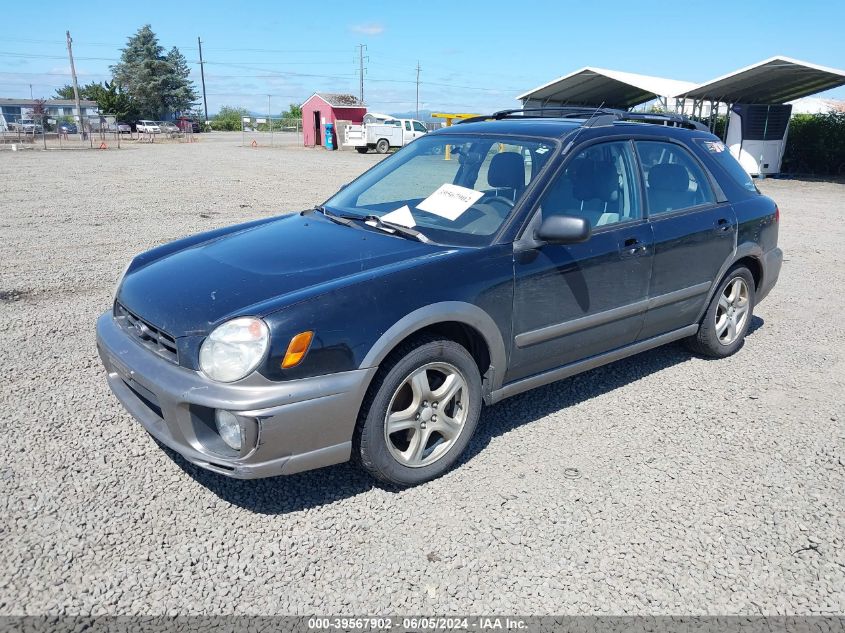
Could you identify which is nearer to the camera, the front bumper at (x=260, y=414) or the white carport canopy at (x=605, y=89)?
the front bumper at (x=260, y=414)

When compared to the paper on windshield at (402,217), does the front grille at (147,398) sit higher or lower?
lower

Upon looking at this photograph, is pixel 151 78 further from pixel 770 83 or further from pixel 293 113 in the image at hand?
pixel 770 83

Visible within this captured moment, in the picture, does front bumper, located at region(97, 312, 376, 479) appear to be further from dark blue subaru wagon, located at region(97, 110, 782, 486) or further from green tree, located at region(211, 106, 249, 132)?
green tree, located at region(211, 106, 249, 132)

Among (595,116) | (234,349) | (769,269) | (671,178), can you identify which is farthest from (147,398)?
(769,269)

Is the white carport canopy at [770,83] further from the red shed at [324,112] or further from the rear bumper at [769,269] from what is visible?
the red shed at [324,112]

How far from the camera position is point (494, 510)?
3057 mm

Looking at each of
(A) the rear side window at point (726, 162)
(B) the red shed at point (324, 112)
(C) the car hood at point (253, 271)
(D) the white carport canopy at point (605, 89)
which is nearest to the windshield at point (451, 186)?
(C) the car hood at point (253, 271)

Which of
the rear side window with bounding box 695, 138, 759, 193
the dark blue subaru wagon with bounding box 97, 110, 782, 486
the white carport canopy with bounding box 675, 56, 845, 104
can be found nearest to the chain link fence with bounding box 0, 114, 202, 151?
the white carport canopy with bounding box 675, 56, 845, 104

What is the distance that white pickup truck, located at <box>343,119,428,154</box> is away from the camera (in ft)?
117

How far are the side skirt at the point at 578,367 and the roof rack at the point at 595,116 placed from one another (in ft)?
4.68

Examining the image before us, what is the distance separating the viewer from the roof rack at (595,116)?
416 cm

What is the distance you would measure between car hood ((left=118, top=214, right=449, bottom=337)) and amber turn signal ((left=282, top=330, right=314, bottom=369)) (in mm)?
171

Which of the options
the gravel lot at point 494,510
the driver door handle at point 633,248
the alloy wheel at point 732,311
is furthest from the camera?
the alloy wheel at point 732,311

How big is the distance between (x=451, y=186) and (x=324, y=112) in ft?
136
